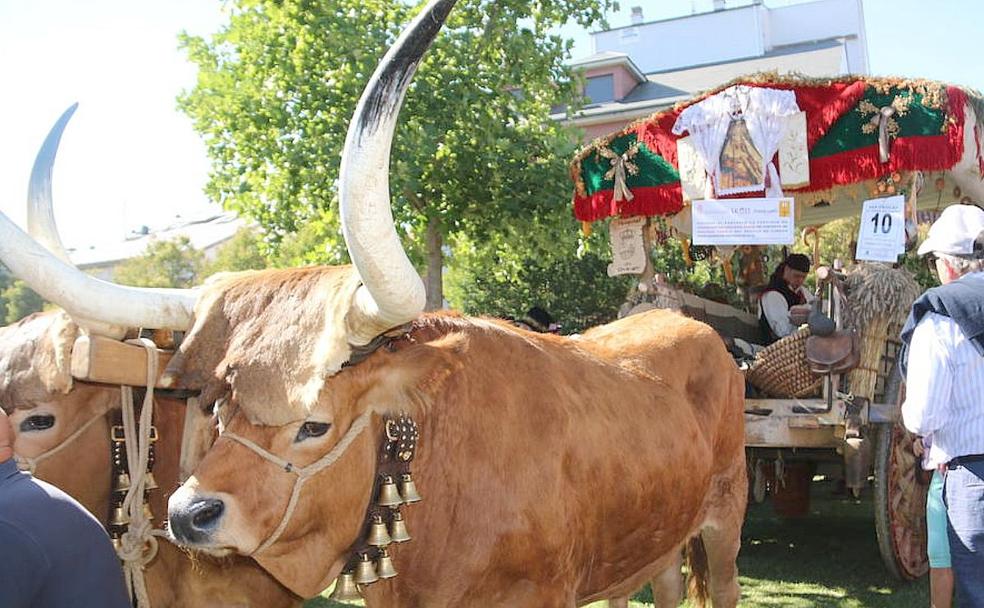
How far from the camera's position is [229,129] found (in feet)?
33.6

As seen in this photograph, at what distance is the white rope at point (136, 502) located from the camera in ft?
10.9

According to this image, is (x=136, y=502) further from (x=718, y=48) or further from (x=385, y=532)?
(x=718, y=48)

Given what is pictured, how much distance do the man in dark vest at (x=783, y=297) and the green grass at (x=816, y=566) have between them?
171 cm

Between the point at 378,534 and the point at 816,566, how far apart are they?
200 inches

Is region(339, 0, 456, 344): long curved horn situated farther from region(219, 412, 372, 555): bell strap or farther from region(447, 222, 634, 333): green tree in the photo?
region(447, 222, 634, 333): green tree

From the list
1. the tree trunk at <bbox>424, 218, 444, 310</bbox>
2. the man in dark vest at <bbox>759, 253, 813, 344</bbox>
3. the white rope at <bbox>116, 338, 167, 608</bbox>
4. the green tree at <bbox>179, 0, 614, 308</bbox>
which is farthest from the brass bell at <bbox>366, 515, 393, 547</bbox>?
the tree trunk at <bbox>424, 218, 444, 310</bbox>

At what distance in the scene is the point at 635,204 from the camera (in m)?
6.88

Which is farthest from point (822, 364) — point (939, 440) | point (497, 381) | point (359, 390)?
point (359, 390)

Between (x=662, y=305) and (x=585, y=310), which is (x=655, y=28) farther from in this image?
(x=662, y=305)

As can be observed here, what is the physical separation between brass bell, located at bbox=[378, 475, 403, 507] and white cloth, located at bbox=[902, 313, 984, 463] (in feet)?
6.49

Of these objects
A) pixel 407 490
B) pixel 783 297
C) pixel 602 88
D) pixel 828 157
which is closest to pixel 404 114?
pixel 783 297

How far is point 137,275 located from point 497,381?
3672 centimetres

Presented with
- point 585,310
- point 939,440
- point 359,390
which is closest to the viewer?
point 359,390

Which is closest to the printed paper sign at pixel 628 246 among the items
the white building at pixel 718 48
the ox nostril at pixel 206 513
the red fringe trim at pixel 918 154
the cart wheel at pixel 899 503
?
the red fringe trim at pixel 918 154
